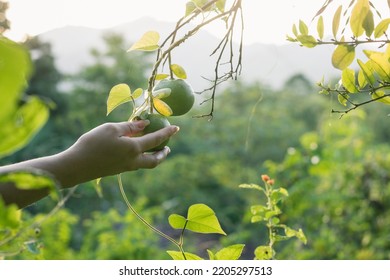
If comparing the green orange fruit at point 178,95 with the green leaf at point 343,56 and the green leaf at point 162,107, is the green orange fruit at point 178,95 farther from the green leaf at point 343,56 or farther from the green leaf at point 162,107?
the green leaf at point 343,56

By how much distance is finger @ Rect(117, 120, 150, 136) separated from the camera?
23.4 inches

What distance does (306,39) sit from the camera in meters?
0.62

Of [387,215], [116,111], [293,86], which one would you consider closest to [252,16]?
[387,215]

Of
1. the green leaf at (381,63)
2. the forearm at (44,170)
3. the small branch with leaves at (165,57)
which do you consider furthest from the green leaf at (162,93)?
the green leaf at (381,63)

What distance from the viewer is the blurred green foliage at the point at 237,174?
2777 millimetres

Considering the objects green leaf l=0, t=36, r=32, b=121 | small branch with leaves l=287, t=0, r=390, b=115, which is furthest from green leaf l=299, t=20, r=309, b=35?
green leaf l=0, t=36, r=32, b=121

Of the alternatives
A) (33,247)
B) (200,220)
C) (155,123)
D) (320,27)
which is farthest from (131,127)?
(33,247)

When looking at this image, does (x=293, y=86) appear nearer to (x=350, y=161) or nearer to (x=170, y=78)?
(x=350, y=161)

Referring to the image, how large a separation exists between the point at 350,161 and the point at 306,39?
2.56 m

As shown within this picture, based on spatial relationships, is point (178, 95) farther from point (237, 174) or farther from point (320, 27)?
point (237, 174)

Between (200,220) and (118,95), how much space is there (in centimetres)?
17

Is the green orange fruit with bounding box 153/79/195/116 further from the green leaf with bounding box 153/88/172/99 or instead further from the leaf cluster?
the leaf cluster

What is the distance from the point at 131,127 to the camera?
1.98 feet
